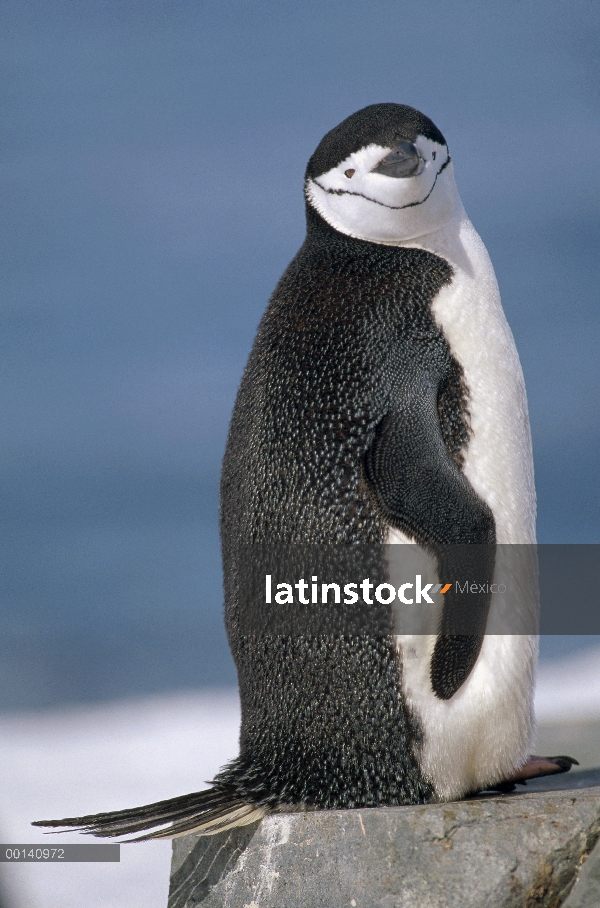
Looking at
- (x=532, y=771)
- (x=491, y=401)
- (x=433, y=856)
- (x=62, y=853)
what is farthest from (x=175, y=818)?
(x=491, y=401)

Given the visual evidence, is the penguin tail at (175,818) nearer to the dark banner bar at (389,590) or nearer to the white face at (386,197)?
the dark banner bar at (389,590)

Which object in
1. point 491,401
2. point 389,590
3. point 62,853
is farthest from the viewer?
point 62,853

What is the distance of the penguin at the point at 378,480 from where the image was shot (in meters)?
1.45

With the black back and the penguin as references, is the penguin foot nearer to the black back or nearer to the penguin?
the penguin

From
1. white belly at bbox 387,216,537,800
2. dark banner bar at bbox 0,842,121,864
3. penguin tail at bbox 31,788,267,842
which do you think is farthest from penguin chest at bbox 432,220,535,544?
dark banner bar at bbox 0,842,121,864

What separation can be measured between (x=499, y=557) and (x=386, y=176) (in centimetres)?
64

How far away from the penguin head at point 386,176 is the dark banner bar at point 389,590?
1.82 feet

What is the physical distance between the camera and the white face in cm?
162

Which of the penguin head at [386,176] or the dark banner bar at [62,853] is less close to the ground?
the penguin head at [386,176]

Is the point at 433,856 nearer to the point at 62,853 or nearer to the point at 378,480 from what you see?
the point at 378,480

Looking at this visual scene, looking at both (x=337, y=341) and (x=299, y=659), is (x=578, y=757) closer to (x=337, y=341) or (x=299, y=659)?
(x=299, y=659)

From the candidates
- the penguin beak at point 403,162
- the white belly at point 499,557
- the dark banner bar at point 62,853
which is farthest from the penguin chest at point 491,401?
the dark banner bar at point 62,853

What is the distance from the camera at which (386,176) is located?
5.30 feet

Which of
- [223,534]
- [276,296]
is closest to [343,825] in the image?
[223,534]
